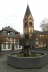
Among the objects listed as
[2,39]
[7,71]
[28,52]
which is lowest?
[7,71]

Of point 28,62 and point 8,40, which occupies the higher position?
point 8,40

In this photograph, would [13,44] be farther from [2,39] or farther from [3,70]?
[3,70]

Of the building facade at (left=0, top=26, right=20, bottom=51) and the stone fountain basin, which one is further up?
the building facade at (left=0, top=26, right=20, bottom=51)

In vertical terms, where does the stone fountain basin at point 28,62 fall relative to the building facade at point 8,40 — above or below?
below

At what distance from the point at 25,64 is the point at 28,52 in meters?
2.80

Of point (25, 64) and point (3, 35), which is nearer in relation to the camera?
point (25, 64)

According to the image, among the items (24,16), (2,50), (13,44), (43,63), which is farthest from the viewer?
(24,16)

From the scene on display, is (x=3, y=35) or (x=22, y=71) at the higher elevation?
(x=3, y=35)

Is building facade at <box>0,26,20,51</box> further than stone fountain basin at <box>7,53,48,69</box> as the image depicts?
Yes

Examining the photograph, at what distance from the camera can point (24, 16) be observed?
43.5 meters

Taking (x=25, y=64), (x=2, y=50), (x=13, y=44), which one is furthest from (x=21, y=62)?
(x=13, y=44)

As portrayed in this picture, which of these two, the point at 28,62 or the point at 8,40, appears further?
the point at 8,40

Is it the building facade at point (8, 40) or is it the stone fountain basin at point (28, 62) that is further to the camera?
the building facade at point (8, 40)

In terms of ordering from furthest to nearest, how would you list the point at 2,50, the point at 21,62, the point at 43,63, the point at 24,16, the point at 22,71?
the point at 24,16, the point at 2,50, the point at 43,63, the point at 21,62, the point at 22,71
